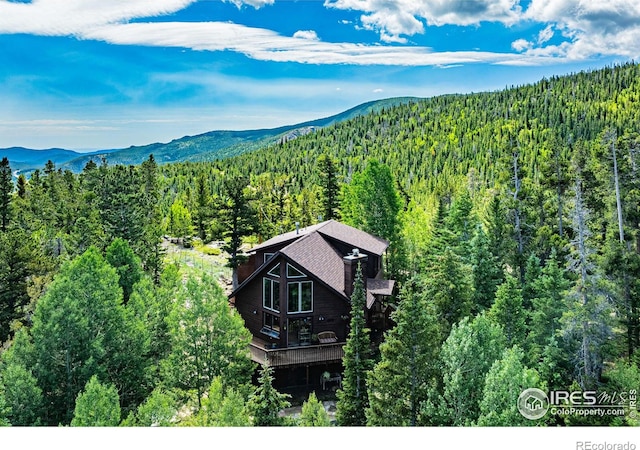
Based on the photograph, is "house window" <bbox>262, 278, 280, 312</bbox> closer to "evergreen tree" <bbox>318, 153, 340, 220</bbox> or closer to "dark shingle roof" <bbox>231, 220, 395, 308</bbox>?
"dark shingle roof" <bbox>231, 220, 395, 308</bbox>

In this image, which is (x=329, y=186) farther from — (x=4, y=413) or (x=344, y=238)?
(x=4, y=413)

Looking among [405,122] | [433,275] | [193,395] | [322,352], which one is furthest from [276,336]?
[405,122]

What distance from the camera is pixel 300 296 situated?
20047mm

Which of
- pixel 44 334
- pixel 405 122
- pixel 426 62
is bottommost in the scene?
pixel 44 334

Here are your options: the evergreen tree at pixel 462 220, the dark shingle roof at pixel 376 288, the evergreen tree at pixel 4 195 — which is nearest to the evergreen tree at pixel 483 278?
the dark shingle roof at pixel 376 288

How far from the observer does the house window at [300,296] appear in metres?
19.9

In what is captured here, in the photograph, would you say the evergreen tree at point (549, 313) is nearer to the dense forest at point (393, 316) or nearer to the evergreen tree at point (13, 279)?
the dense forest at point (393, 316)

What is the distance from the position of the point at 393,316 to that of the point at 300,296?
6673 mm

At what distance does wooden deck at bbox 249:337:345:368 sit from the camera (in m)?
18.8

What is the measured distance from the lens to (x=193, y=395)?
1571cm

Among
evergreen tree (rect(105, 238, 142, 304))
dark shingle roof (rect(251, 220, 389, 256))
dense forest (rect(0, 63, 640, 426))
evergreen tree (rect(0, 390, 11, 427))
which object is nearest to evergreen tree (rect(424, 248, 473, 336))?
dense forest (rect(0, 63, 640, 426))

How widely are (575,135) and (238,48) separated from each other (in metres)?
104

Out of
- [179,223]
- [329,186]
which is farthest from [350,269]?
[179,223]

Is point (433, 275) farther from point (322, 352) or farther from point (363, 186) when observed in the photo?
point (363, 186)
